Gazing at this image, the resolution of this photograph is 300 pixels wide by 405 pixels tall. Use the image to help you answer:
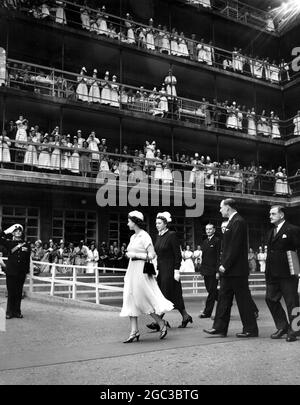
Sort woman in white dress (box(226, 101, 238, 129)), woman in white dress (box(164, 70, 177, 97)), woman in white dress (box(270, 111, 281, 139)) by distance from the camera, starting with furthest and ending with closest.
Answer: woman in white dress (box(270, 111, 281, 139)), woman in white dress (box(226, 101, 238, 129)), woman in white dress (box(164, 70, 177, 97))

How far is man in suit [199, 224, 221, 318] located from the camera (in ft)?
31.9

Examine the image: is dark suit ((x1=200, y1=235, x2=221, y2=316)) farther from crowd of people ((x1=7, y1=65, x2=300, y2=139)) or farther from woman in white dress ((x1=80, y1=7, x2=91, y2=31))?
woman in white dress ((x1=80, y1=7, x2=91, y2=31))

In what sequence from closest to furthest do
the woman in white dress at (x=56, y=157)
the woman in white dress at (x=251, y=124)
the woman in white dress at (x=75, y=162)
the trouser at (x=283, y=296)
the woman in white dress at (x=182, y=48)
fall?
the trouser at (x=283, y=296) → the woman in white dress at (x=56, y=157) → the woman in white dress at (x=75, y=162) → the woman in white dress at (x=182, y=48) → the woman in white dress at (x=251, y=124)

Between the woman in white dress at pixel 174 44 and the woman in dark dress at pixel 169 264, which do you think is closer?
the woman in dark dress at pixel 169 264

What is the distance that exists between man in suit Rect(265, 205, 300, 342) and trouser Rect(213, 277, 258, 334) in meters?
0.29

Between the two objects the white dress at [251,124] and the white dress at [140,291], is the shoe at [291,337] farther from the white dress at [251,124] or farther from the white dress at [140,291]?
the white dress at [251,124]

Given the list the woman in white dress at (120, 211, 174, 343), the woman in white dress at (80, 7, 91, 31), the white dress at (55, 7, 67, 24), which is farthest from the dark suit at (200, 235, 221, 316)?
the woman in white dress at (80, 7, 91, 31)

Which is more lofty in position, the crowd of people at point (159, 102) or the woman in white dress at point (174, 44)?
the woman in white dress at point (174, 44)

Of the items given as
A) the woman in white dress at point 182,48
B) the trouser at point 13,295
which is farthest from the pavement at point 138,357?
the woman in white dress at point 182,48

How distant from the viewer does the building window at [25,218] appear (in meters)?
18.5

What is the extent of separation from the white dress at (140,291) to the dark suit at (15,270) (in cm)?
342

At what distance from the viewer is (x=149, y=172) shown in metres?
19.8

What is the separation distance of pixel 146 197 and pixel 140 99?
4329 millimetres

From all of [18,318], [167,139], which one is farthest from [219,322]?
[167,139]
